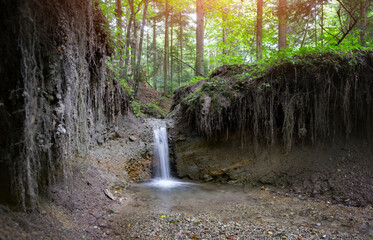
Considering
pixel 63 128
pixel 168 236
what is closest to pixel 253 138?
pixel 168 236

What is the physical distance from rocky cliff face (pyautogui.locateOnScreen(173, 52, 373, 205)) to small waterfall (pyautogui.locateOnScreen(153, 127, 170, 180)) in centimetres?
47

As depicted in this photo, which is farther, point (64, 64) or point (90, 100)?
point (90, 100)

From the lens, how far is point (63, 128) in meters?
3.30

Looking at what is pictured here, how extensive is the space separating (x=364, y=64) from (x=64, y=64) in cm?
672

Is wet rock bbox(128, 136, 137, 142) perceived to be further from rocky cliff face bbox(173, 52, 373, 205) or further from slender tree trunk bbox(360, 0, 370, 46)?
slender tree trunk bbox(360, 0, 370, 46)

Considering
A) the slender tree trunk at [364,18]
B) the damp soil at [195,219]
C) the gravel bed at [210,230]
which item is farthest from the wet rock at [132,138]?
the slender tree trunk at [364,18]

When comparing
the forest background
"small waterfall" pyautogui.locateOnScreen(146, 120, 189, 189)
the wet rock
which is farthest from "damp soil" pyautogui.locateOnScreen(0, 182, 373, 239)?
the forest background

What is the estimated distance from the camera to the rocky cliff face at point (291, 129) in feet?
17.8

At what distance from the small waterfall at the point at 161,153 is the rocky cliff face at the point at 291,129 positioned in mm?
467

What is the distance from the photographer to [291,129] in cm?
611

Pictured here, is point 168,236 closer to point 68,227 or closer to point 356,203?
point 68,227

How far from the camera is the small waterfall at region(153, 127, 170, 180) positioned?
25.2 ft

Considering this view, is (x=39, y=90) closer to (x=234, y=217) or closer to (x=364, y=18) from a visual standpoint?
(x=234, y=217)

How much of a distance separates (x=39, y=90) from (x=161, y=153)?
561cm
